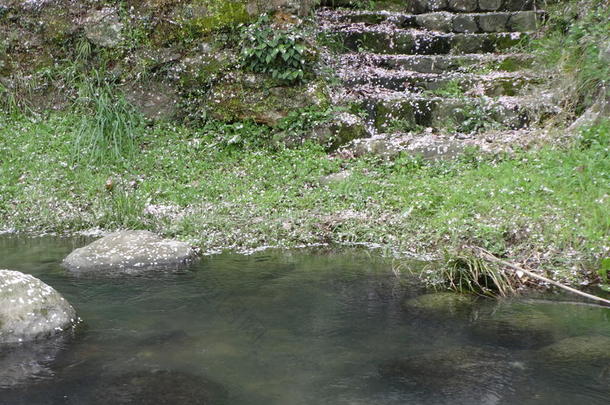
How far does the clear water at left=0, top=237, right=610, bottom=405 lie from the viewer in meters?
4.31

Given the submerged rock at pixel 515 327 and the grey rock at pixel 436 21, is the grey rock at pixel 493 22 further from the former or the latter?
the submerged rock at pixel 515 327

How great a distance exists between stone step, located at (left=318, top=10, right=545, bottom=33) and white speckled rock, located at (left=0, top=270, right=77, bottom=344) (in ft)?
34.0

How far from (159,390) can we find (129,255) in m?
3.26

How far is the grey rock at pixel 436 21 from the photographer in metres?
13.7

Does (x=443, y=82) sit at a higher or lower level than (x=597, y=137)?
higher

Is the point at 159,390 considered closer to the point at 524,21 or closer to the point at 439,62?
the point at 439,62

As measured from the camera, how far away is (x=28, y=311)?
17.3ft

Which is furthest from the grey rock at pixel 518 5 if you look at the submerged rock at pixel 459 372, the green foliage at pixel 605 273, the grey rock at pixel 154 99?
the submerged rock at pixel 459 372

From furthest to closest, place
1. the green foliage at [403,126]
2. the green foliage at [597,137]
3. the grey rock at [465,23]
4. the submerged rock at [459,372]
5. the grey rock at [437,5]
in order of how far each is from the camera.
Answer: the grey rock at [437,5]
the grey rock at [465,23]
the green foliage at [403,126]
the green foliage at [597,137]
the submerged rock at [459,372]

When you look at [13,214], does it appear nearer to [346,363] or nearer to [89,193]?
[89,193]

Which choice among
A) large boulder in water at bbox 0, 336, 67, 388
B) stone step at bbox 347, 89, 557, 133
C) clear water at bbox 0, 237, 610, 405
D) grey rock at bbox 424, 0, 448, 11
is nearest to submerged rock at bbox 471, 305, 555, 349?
clear water at bbox 0, 237, 610, 405

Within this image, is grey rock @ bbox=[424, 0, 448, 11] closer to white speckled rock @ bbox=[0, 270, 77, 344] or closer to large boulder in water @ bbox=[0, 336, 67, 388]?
white speckled rock @ bbox=[0, 270, 77, 344]

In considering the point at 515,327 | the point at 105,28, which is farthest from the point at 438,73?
the point at 515,327

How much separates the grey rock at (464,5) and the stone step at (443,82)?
298 cm
